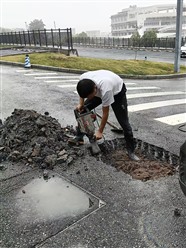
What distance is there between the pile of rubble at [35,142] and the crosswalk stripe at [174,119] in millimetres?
2478

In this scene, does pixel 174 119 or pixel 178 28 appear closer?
pixel 174 119

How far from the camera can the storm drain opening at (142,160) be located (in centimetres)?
375

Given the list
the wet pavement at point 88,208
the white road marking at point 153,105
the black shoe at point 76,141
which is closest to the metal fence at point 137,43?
the white road marking at point 153,105

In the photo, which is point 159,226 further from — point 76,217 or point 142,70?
point 142,70

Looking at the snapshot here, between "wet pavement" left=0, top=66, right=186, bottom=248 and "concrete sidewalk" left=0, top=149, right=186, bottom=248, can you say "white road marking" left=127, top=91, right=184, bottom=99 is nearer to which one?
"wet pavement" left=0, top=66, right=186, bottom=248

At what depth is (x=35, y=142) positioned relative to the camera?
166 inches

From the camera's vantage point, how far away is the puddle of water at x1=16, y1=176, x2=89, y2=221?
2918mm

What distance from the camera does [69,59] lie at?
580 inches

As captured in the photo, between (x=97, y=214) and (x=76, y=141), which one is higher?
(x=76, y=141)

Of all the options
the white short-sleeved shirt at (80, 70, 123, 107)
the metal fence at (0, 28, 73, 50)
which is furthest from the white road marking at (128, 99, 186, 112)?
the metal fence at (0, 28, 73, 50)

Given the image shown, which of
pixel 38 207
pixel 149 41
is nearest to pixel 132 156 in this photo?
pixel 38 207

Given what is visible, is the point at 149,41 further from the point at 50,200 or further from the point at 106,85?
the point at 50,200

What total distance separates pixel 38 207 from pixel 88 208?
60 cm

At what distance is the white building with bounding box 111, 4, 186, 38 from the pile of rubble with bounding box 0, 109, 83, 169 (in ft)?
260
